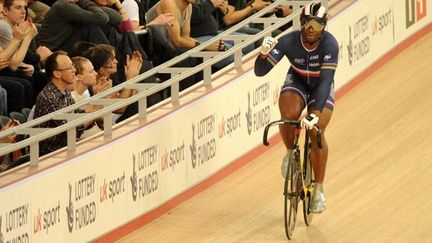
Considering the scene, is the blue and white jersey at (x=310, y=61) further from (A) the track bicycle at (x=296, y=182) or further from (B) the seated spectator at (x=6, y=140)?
(B) the seated spectator at (x=6, y=140)

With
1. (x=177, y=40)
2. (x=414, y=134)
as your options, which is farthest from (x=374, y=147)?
(x=177, y=40)

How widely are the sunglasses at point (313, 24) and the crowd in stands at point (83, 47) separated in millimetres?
1741

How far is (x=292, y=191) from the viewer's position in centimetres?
1009

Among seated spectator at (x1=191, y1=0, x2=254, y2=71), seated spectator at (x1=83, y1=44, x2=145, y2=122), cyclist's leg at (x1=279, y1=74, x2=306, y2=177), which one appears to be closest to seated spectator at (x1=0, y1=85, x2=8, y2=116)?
seated spectator at (x1=83, y1=44, x2=145, y2=122)

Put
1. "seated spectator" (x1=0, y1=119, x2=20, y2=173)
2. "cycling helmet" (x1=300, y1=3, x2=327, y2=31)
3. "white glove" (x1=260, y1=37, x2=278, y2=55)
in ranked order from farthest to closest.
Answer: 1. "cycling helmet" (x1=300, y1=3, x2=327, y2=31)
2. "white glove" (x1=260, y1=37, x2=278, y2=55)
3. "seated spectator" (x1=0, y1=119, x2=20, y2=173)

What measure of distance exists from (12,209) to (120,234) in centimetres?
167

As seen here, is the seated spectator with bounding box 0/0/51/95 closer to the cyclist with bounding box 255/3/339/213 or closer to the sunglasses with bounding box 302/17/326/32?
the cyclist with bounding box 255/3/339/213

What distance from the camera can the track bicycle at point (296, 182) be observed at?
9.95 metres

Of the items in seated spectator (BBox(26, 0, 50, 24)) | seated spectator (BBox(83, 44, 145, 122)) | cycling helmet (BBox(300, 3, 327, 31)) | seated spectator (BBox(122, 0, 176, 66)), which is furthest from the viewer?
seated spectator (BBox(122, 0, 176, 66))

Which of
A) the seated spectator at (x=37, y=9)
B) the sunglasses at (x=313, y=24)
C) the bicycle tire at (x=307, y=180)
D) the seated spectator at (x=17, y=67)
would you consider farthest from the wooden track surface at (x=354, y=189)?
the seated spectator at (x=37, y=9)

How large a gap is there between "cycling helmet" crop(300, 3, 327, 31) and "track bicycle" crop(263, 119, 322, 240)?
0.81m

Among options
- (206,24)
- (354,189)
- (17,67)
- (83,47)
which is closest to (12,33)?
(17,67)

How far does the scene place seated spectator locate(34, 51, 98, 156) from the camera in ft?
32.1

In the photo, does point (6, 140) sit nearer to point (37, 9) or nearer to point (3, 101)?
point (3, 101)
